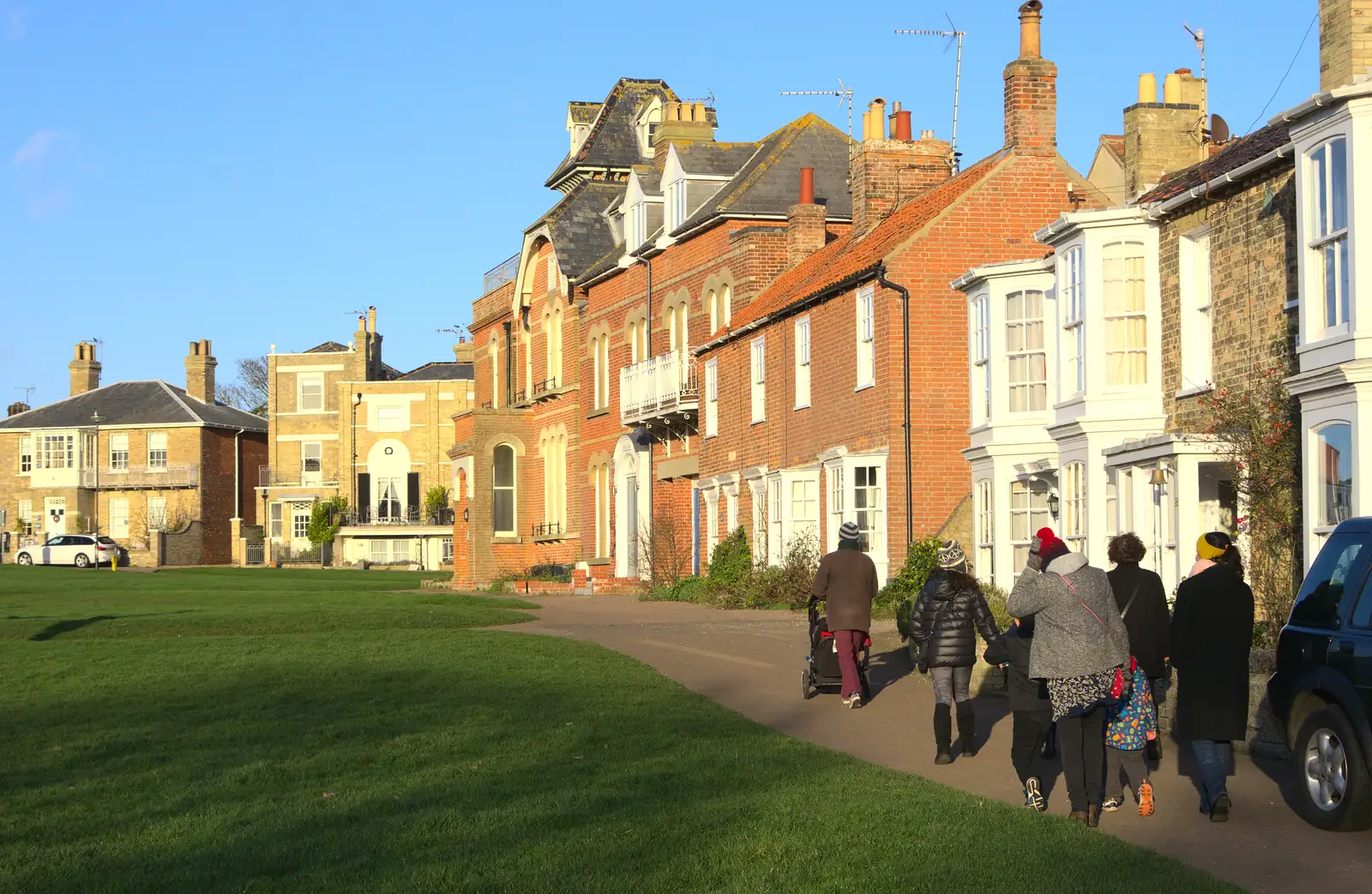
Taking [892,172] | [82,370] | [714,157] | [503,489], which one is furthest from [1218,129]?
[82,370]

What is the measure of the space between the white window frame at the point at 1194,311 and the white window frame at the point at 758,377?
15336 mm

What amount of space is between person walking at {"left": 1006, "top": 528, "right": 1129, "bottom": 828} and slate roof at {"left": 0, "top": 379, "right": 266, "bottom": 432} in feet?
261

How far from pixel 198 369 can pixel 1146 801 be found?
87.0m

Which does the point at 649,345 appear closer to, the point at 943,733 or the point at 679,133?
the point at 679,133

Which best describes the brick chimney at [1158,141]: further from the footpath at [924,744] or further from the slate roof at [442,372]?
the slate roof at [442,372]

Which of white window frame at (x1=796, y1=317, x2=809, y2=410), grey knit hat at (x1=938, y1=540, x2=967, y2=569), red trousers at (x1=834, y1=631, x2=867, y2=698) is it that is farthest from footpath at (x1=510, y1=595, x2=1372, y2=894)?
white window frame at (x1=796, y1=317, x2=809, y2=410)

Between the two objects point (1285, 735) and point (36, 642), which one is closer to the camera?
point (1285, 735)

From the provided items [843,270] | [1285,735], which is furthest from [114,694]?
[843,270]

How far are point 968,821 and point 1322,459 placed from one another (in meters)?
7.15

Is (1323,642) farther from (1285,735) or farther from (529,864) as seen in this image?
(529,864)

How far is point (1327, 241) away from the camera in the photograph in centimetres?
1492

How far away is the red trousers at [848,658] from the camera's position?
15906 millimetres

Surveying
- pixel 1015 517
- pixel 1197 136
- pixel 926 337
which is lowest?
pixel 1015 517

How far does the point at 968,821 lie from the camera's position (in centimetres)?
966
